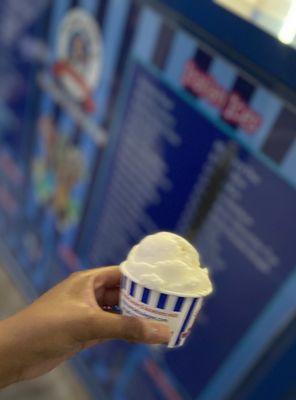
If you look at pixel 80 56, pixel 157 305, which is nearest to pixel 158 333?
pixel 157 305

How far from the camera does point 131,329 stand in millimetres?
689

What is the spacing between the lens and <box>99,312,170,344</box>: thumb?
2.24 feet

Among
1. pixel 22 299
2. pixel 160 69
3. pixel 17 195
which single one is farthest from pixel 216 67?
pixel 22 299

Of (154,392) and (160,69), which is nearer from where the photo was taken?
(160,69)

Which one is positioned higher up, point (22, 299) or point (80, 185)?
point (80, 185)

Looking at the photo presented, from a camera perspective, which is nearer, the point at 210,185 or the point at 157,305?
the point at 157,305

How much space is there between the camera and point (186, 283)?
2.30ft

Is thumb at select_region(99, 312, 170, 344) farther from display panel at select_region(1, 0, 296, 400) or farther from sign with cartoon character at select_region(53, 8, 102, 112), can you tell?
sign with cartoon character at select_region(53, 8, 102, 112)

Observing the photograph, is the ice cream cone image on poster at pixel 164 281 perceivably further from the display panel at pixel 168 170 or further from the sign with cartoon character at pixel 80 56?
the sign with cartoon character at pixel 80 56

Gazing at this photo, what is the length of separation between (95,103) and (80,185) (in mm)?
302

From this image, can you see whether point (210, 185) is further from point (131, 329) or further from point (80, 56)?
point (80, 56)

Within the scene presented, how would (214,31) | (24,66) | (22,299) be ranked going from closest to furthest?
(214,31) < (24,66) < (22,299)

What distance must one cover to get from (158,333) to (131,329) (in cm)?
4

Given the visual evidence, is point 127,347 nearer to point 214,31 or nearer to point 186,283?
point 186,283
